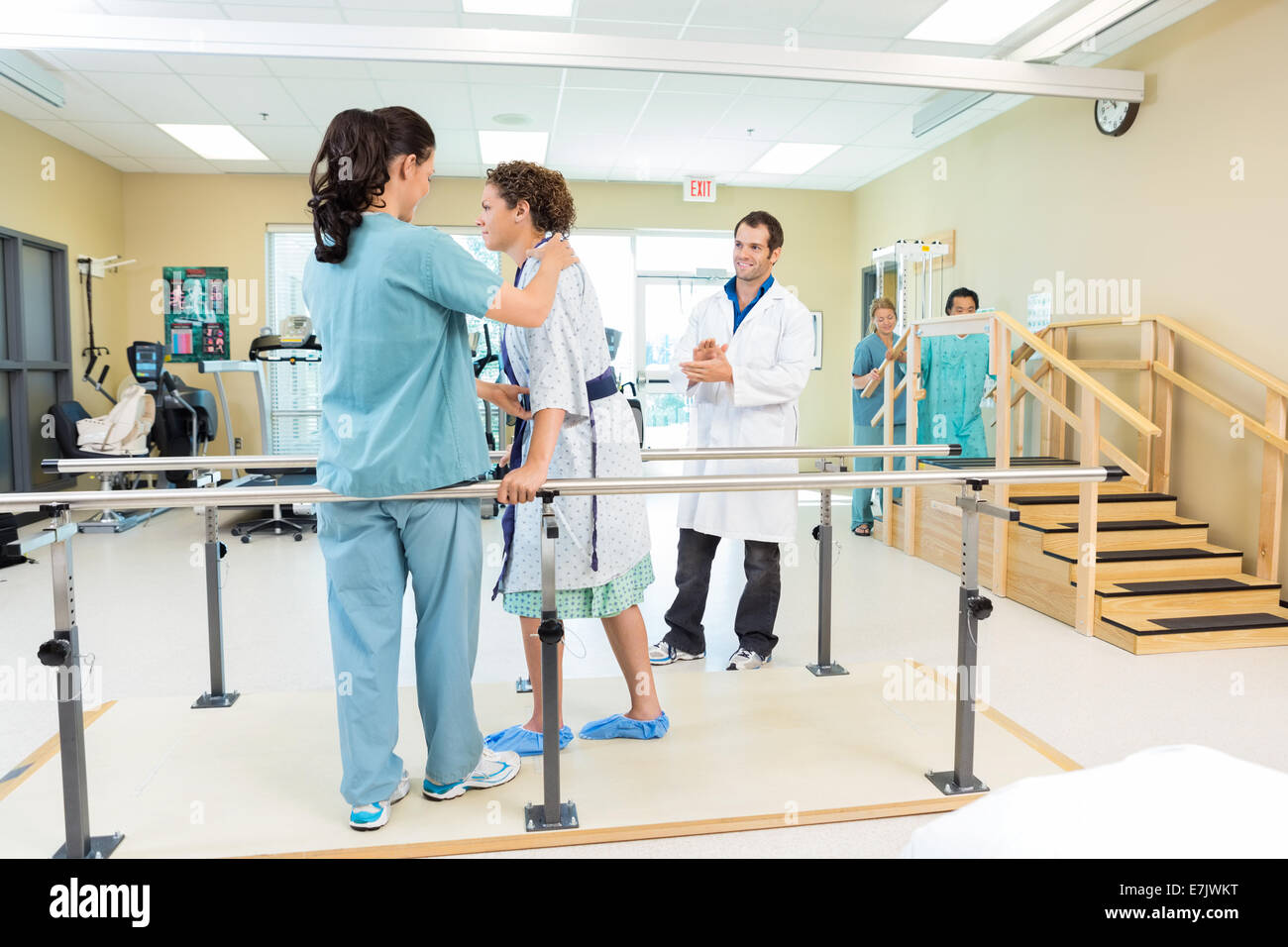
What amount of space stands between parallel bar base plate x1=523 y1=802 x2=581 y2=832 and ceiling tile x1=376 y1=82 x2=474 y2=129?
5458 mm

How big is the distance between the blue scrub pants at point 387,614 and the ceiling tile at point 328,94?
4850mm

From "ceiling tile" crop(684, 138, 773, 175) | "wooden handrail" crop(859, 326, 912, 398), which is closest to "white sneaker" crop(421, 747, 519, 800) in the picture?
"wooden handrail" crop(859, 326, 912, 398)

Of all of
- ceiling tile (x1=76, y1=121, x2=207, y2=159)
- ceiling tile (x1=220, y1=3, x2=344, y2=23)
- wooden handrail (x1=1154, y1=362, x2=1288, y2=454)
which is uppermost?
ceiling tile (x1=76, y1=121, x2=207, y2=159)

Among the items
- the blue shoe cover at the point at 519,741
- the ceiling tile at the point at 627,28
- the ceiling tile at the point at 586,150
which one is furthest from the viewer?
the ceiling tile at the point at 586,150

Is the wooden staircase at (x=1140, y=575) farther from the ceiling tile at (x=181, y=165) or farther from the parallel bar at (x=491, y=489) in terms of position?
the ceiling tile at (x=181, y=165)

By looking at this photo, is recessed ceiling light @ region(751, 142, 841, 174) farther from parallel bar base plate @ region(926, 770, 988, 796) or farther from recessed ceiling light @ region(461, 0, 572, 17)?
parallel bar base plate @ region(926, 770, 988, 796)

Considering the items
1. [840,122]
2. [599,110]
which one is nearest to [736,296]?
[599,110]

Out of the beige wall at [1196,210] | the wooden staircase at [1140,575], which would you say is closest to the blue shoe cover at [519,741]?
the wooden staircase at [1140,575]

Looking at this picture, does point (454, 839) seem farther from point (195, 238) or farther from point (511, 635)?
point (195, 238)

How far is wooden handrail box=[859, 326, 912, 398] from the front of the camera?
5780 millimetres

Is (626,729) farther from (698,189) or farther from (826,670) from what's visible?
(698,189)

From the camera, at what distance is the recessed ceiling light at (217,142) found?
720 cm

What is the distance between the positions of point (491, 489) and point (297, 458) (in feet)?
3.02
